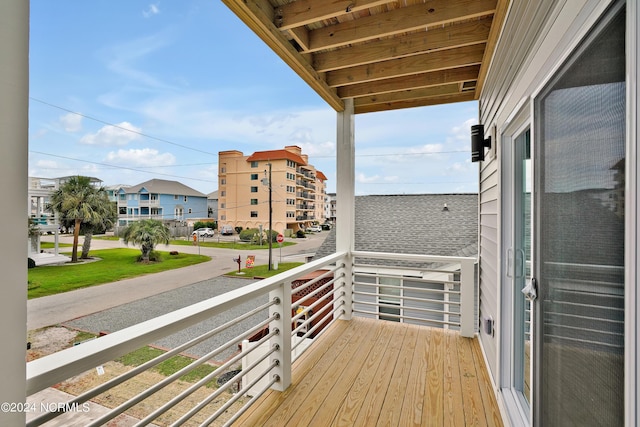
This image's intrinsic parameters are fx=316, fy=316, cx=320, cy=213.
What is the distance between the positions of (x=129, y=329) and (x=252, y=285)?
770mm

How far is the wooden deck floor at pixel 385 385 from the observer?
6.21ft

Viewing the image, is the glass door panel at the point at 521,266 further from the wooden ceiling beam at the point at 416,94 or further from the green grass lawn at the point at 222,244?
the wooden ceiling beam at the point at 416,94

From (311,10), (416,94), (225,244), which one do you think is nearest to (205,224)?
(225,244)

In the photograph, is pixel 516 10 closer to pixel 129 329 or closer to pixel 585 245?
pixel 585 245

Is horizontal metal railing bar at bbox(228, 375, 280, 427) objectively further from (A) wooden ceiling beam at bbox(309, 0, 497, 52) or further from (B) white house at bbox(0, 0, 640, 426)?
(A) wooden ceiling beam at bbox(309, 0, 497, 52)

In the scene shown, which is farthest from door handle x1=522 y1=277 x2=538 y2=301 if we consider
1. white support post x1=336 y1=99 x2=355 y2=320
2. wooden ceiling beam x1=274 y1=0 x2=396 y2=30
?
white support post x1=336 y1=99 x2=355 y2=320

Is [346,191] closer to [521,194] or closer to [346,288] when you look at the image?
[346,288]

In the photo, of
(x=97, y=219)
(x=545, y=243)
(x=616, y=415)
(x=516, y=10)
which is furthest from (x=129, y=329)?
(x=516, y=10)

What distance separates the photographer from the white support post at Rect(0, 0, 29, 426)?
0.71 meters

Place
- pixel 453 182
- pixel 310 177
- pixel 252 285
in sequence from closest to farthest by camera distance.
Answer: pixel 252 285 → pixel 310 177 → pixel 453 182

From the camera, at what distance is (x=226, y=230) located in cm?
175

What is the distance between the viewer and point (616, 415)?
67 centimetres

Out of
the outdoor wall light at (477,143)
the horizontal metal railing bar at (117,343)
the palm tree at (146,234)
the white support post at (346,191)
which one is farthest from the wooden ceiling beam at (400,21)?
the horizontal metal railing bar at (117,343)

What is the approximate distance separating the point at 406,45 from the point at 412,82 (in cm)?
65
